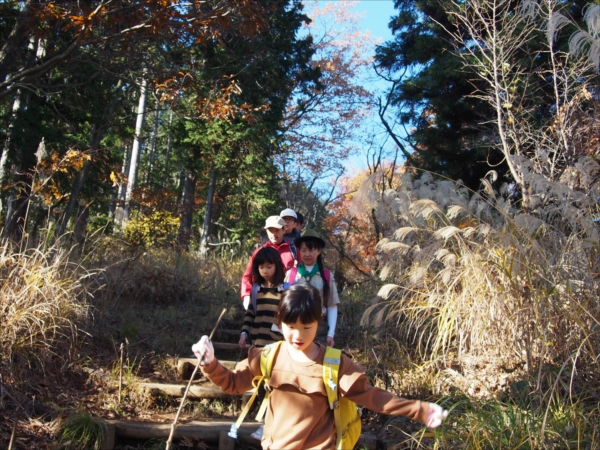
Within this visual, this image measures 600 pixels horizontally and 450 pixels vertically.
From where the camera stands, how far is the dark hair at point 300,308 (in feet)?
8.12

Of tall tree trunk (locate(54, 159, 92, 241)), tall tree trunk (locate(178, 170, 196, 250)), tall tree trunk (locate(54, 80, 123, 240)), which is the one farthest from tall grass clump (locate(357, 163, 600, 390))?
tall tree trunk (locate(178, 170, 196, 250))

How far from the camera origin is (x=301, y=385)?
8.30 feet

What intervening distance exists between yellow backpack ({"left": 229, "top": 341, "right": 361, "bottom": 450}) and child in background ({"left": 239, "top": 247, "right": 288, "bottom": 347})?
74.8 inches

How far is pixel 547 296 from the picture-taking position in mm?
4113

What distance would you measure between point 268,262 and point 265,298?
0.94ft

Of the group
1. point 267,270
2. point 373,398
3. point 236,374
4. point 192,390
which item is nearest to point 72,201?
point 192,390

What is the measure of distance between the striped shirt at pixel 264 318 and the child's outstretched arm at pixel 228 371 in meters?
1.87

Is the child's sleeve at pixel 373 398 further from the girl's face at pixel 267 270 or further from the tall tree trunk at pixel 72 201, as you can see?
the tall tree trunk at pixel 72 201

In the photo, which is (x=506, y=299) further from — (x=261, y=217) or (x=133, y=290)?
(x=261, y=217)

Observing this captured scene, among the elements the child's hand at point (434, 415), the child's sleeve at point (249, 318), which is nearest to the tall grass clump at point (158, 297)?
the child's sleeve at point (249, 318)

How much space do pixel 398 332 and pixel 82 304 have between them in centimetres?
308

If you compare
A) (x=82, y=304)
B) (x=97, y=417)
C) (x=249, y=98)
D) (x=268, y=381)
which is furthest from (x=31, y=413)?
(x=249, y=98)

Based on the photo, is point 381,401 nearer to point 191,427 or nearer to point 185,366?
point 191,427

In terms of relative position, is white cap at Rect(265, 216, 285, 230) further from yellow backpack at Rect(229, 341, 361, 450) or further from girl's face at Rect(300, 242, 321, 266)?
yellow backpack at Rect(229, 341, 361, 450)
